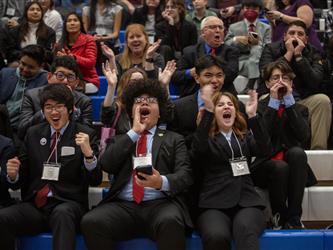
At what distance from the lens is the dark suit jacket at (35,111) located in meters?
4.22

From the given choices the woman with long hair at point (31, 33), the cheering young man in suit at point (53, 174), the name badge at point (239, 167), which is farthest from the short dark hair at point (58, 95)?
the woman with long hair at point (31, 33)

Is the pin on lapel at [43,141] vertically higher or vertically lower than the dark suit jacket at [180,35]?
lower

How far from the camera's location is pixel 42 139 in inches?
151

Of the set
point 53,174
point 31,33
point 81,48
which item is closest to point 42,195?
point 53,174

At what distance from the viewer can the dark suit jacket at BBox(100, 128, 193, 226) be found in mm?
3605

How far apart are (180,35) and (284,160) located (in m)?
2.23

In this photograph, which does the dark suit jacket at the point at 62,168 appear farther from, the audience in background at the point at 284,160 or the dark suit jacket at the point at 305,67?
the dark suit jacket at the point at 305,67

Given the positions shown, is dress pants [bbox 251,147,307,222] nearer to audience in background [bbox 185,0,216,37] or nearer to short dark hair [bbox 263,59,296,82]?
short dark hair [bbox 263,59,296,82]

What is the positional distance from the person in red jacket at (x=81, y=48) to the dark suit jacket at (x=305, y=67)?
1.29 meters

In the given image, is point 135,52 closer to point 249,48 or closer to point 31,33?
point 249,48

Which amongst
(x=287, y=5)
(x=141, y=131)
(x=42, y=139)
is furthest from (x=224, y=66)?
(x=287, y=5)

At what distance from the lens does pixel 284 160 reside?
400cm

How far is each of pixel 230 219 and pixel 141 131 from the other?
66cm

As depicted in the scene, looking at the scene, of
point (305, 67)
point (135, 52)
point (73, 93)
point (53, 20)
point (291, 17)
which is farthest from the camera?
point (53, 20)
